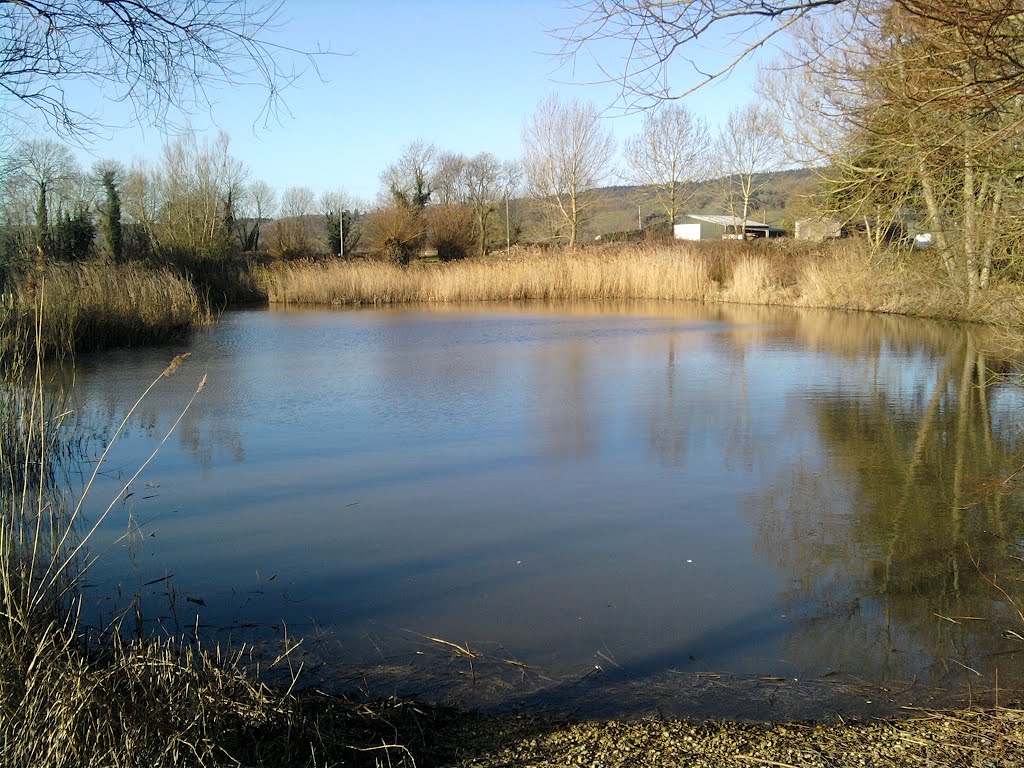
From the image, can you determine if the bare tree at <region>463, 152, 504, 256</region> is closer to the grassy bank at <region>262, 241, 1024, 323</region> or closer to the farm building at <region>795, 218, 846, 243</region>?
the grassy bank at <region>262, 241, 1024, 323</region>

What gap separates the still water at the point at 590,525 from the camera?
298 cm

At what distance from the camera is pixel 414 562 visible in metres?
3.83

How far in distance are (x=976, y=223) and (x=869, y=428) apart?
3225mm

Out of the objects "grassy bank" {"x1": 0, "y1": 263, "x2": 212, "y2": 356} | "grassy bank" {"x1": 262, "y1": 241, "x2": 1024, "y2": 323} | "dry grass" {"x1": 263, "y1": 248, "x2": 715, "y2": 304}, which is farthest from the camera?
"dry grass" {"x1": 263, "y1": 248, "x2": 715, "y2": 304}

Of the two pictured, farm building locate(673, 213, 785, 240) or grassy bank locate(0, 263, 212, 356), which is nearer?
grassy bank locate(0, 263, 212, 356)

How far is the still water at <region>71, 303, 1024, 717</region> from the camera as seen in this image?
2.98 metres

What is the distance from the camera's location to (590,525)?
430 centimetres

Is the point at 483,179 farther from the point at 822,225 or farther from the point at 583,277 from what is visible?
the point at 822,225

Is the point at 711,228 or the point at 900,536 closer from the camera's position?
the point at 900,536

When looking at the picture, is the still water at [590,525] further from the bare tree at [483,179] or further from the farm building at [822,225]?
the bare tree at [483,179]

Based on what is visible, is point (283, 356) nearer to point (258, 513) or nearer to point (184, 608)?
point (258, 513)

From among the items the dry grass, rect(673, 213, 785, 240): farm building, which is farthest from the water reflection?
rect(673, 213, 785, 240): farm building

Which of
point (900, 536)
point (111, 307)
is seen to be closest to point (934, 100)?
point (900, 536)

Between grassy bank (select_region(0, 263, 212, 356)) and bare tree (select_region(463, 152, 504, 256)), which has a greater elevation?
bare tree (select_region(463, 152, 504, 256))
